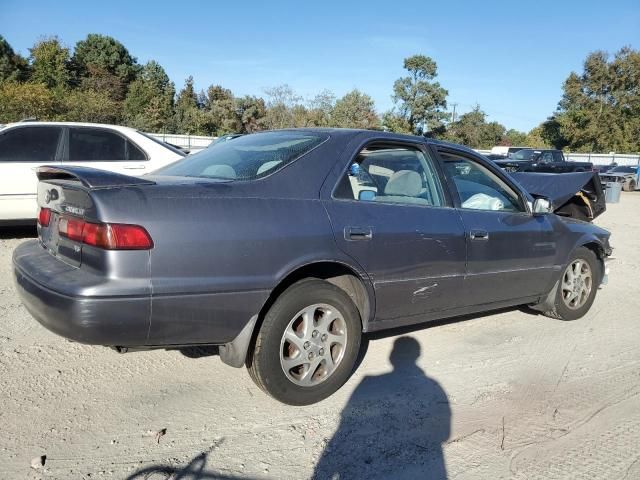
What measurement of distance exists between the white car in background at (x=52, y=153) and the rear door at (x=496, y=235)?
459cm

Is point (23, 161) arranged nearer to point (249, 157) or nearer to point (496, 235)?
point (249, 157)

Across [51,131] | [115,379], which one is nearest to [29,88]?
[51,131]

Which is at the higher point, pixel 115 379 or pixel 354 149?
pixel 354 149

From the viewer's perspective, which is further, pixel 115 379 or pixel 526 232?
pixel 526 232

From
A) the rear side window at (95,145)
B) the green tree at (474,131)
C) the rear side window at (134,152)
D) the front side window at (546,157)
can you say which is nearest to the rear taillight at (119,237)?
the rear side window at (95,145)

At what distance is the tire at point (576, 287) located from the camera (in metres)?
4.99

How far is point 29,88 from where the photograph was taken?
30.4 metres

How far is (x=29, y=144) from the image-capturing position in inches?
272

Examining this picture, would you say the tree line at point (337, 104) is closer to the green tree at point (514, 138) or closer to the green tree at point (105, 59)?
the green tree at point (105, 59)

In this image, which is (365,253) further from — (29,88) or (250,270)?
(29,88)

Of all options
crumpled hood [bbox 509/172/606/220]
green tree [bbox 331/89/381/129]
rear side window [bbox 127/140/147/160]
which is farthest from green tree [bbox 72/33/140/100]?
crumpled hood [bbox 509/172/606/220]

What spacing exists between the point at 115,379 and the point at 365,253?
70.8 inches

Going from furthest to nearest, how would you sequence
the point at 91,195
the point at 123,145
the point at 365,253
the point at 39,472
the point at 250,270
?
1. the point at 123,145
2. the point at 365,253
3. the point at 250,270
4. the point at 91,195
5. the point at 39,472

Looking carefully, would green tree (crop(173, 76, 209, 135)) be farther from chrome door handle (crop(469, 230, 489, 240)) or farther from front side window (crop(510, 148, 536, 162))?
chrome door handle (crop(469, 230, 489, 240))
